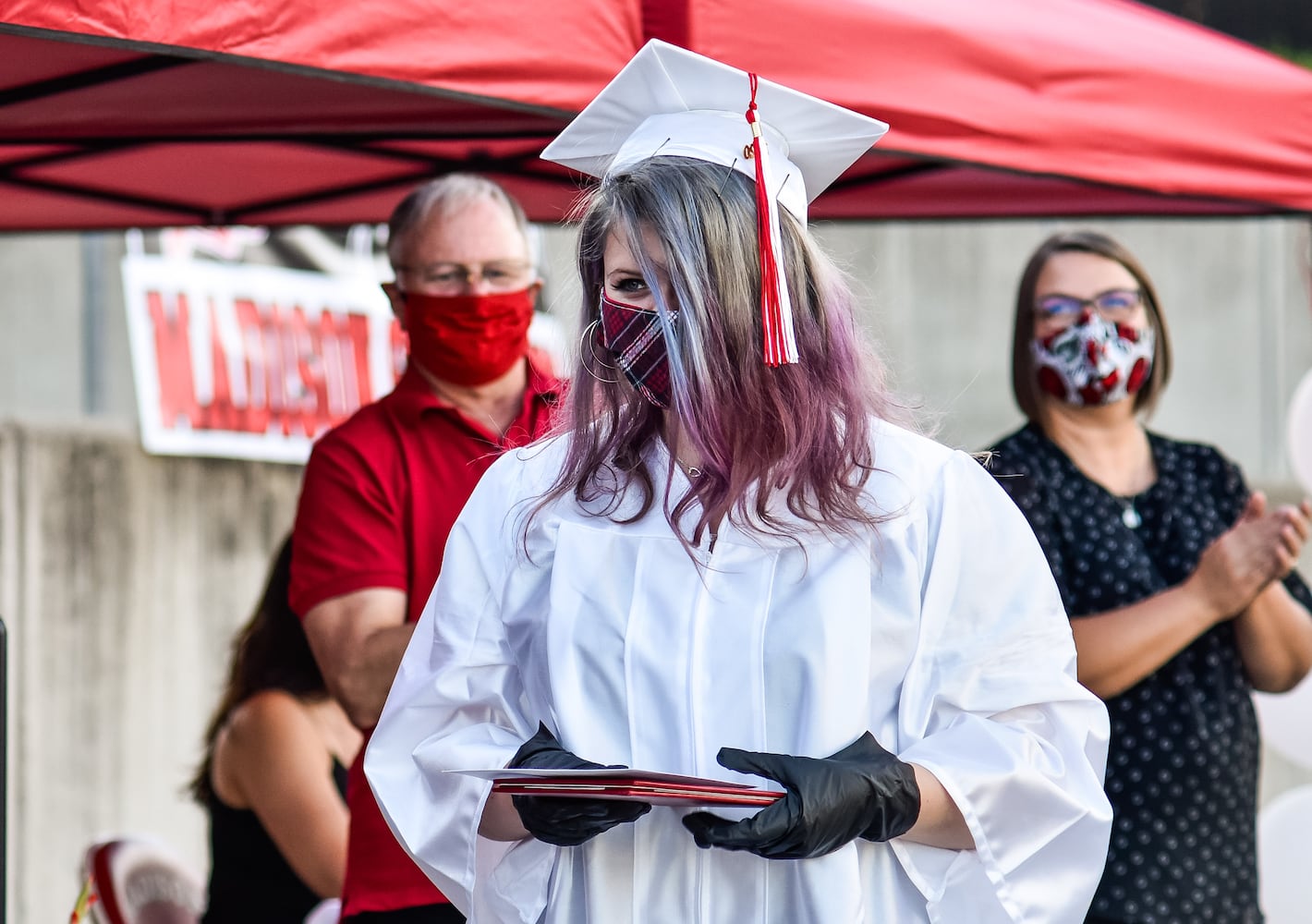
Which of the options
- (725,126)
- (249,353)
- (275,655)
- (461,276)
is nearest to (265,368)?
(249,353)

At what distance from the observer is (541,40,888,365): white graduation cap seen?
196 cm

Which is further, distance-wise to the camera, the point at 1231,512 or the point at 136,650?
the point at 136,650

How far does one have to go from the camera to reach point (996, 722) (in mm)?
1895

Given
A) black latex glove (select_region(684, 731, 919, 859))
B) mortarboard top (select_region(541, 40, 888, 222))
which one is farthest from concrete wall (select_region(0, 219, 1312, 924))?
black latex glove (select_region(684, 731, 919, 859))

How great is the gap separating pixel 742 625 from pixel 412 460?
1214 millimetres

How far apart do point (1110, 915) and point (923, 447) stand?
4.61ft

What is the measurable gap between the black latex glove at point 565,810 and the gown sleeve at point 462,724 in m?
0.13

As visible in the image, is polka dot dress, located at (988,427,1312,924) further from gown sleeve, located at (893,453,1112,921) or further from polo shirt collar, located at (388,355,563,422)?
gown sleeve, located at (893,453,1112,921)

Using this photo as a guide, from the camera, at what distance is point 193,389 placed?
21.1ft

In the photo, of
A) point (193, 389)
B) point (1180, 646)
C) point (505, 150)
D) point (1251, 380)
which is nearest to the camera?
point (1180, 646)

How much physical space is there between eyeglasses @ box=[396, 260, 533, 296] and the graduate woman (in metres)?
1.04

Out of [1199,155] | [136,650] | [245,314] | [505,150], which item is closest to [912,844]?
[1199,155]

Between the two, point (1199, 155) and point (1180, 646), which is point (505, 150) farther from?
point (1180, 646)

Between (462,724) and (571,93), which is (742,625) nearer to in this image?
(462,724)
